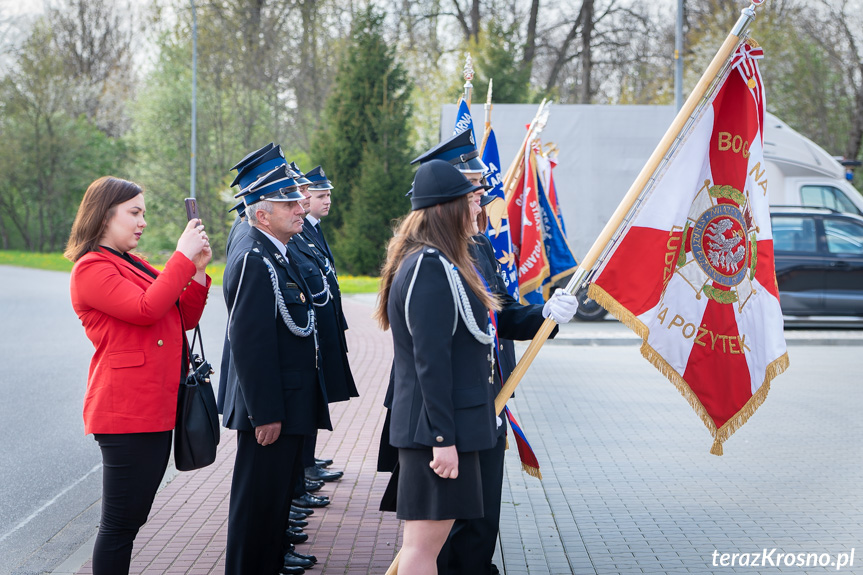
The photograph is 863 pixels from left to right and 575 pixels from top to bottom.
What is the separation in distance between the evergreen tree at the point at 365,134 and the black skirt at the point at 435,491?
23.3 metres

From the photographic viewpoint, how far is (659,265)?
4.34 m

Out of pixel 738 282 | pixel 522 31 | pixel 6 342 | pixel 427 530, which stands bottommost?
pixel 6 342

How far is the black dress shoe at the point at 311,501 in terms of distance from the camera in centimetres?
558

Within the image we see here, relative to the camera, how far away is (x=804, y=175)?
56.9 ft

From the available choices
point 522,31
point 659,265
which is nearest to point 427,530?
point 659,265

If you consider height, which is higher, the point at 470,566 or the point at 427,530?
the point at 427,530

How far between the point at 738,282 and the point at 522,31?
3141 cm

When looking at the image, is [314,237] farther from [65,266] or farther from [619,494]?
[65,266]

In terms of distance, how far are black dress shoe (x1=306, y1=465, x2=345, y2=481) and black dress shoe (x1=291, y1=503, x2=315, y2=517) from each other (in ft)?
1.96

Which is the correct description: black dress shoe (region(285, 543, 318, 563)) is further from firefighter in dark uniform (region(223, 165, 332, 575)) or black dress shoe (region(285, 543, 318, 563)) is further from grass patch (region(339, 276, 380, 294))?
grass patch (region(339, 276, 380, 294))

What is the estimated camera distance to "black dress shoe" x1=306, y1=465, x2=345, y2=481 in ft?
20.1

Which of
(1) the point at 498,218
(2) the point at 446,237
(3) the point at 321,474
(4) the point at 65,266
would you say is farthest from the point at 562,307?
(4) the point at 65,266

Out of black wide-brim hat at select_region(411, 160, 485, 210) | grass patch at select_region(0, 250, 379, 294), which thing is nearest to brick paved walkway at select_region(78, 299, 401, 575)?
black wide-brim hat at select_region(411, 160, 485, 210)

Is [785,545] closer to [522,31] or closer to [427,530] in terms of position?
[427,530]
